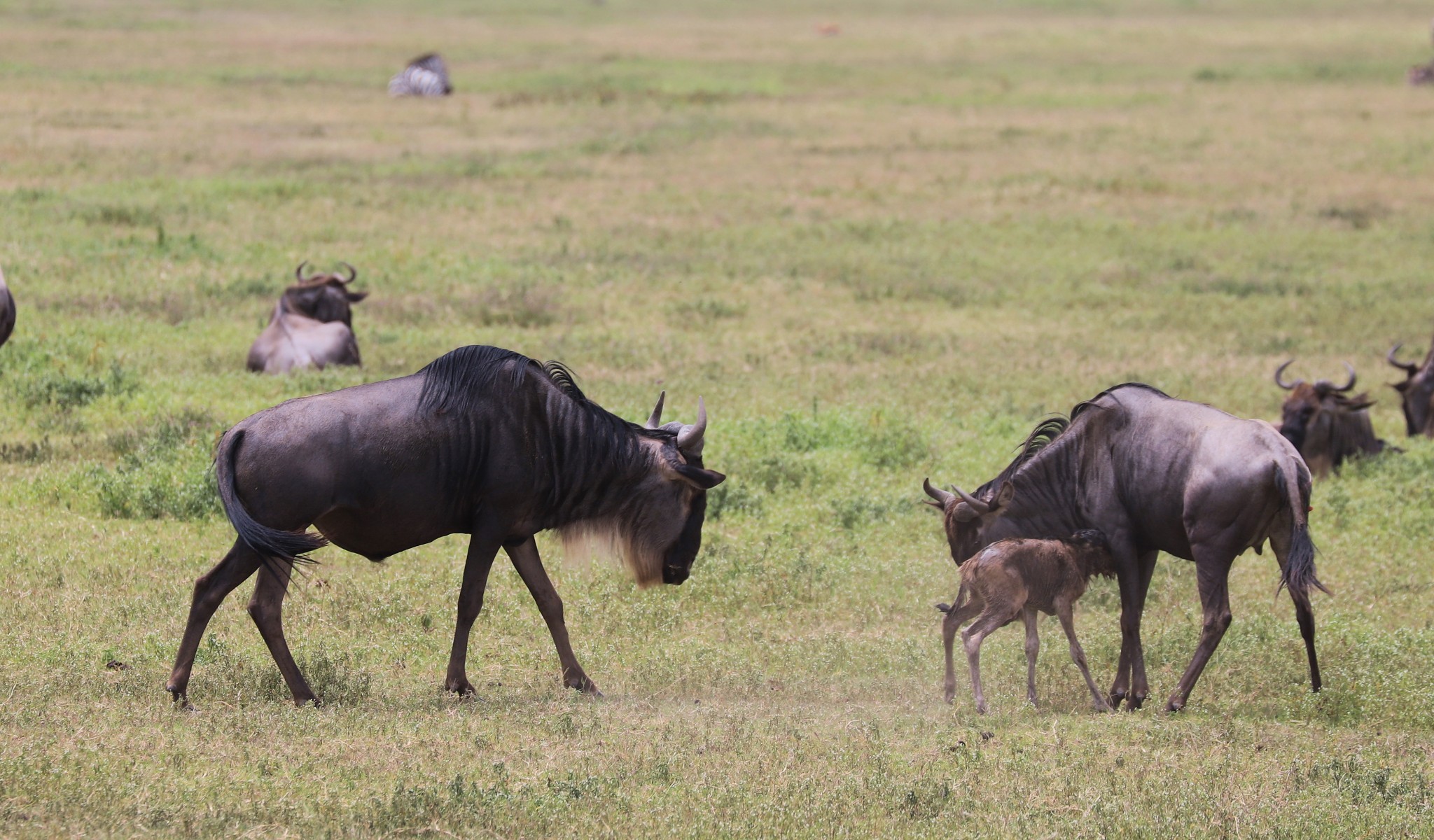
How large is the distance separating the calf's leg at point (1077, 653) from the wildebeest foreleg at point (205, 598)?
12.5 feet

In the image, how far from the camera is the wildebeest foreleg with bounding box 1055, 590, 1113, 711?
26.6 ft

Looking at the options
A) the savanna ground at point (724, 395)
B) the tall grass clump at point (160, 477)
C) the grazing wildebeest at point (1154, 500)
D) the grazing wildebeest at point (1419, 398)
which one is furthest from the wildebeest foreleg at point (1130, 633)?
the grazing wildebeest at point (1419, 398)

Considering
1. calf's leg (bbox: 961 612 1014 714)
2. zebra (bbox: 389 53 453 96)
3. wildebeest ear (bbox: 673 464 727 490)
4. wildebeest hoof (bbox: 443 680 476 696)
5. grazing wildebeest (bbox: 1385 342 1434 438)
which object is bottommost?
grazing wildebeest (bbox: 1385 342 1434 438)

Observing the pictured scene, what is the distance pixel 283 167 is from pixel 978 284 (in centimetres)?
1038

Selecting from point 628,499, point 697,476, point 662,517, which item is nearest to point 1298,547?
point 697,476

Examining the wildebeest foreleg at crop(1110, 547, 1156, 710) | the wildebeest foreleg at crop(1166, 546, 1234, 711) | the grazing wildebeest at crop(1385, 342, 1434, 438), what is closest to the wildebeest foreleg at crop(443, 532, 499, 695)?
the wildebeest foreleg at crop(1110, 547, 1156, 710)

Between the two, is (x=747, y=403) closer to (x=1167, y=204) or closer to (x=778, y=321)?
(x=778, y=321)

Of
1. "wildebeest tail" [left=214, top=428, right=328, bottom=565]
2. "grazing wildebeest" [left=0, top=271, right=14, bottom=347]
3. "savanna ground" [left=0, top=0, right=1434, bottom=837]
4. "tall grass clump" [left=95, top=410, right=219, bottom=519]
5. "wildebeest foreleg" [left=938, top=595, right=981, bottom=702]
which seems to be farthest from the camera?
"grazing wildebeest" [left=0, top=271, right=14, bottom=347]

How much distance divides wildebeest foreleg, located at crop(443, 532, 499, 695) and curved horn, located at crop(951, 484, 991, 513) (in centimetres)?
240

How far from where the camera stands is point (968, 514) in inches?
344

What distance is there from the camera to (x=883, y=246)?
20.6m

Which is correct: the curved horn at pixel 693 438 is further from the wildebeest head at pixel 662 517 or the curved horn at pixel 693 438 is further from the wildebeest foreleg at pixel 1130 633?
the wildebeest foreleg at pixel 1130 633

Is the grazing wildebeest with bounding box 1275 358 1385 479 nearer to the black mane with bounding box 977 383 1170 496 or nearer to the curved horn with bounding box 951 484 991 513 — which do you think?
the black mane with bounding box 977 383 1170 496

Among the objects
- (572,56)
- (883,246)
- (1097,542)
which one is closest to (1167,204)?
(883,246)
